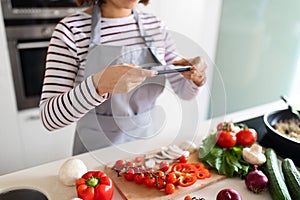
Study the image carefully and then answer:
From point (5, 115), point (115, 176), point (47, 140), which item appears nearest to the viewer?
point (115, 176)

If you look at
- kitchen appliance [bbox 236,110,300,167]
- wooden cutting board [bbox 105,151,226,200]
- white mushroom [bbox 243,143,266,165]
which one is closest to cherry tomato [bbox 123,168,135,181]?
wooden cutting board [bbox 105,151,226,200]

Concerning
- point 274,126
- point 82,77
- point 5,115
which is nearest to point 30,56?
point 5,115

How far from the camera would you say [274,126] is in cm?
92

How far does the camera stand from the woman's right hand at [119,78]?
2.07ft

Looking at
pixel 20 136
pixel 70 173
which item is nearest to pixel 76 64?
pixel 70 173

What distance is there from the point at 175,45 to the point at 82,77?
1.01 ft

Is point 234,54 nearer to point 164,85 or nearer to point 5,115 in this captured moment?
point 164,85

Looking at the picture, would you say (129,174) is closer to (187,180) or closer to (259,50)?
(187,180)

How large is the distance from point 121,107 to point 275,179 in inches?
18.2

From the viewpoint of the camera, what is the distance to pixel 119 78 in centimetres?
64

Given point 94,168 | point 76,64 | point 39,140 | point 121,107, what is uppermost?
point 76,64

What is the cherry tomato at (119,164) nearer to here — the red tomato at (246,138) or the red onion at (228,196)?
the red onion at (228,196)

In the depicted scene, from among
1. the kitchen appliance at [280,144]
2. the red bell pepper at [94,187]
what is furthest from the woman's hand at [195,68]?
the red bell pepper at [94,187]

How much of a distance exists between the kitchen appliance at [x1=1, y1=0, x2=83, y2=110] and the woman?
55cm
